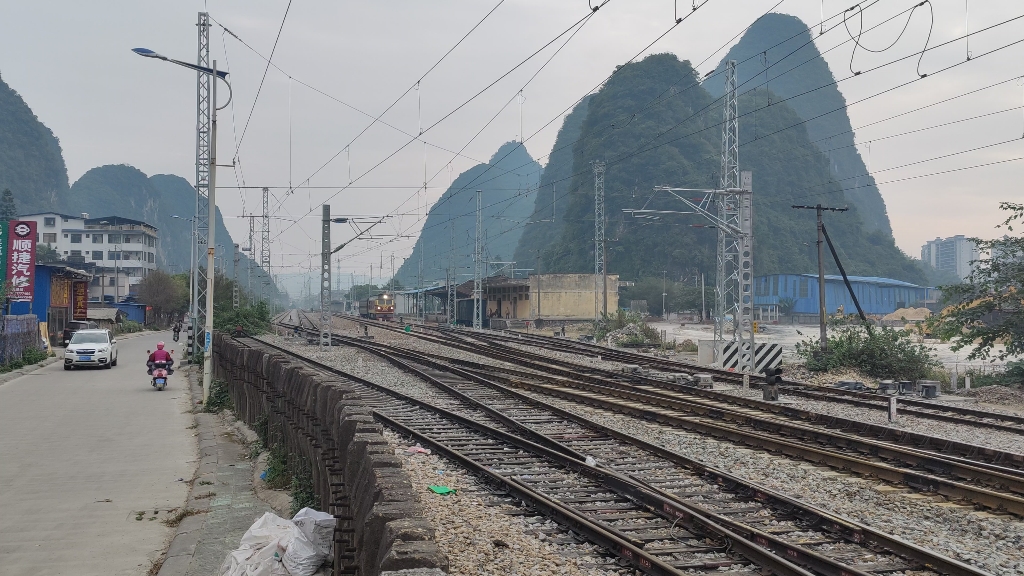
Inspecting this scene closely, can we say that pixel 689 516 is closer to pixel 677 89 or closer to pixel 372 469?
pixel 372 469

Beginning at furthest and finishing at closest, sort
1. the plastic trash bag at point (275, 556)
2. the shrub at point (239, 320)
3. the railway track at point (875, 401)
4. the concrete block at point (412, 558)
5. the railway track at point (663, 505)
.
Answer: the shrub at point (239, 320) < the railway track at point (875, 401) < the plastic trash bag at point (275, 556) < the railway track at point (663, 505) < the concrete block at point (412, 558)

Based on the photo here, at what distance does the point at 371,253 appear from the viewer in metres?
105

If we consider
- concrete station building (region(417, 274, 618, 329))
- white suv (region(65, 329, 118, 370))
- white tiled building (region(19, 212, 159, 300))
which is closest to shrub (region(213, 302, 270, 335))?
white suv (region(65, 329, 118, 370))

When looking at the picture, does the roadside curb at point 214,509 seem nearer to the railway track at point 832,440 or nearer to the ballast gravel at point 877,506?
the ballast gravel at point 877,506

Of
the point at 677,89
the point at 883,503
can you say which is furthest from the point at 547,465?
the point at 677,89

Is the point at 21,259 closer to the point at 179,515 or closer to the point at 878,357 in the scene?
the point at 179,515

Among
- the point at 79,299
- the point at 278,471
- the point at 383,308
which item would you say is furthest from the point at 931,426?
the point at 383,308

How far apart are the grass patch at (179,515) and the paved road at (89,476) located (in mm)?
133

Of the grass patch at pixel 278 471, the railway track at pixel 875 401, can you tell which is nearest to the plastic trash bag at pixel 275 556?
the grass patch at pixel 278 471

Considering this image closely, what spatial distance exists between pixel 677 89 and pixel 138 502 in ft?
408

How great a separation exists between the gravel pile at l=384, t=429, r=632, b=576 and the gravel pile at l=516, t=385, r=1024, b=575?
2759 millimetres

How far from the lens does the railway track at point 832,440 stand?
9.17m

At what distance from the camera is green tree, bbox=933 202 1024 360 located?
2305 centimetres

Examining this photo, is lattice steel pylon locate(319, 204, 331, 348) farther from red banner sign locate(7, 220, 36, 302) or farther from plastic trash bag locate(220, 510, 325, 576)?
plastic trash bag locate(220, 510, 325, 576)
